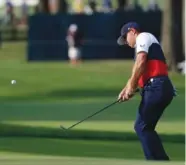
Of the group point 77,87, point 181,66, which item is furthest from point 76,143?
point 181,66

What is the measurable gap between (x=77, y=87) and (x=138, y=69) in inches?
690

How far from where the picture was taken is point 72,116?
2022cm

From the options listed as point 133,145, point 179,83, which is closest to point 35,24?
point 179,83

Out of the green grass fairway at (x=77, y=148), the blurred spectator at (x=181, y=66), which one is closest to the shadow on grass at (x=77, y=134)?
the green grass fairway at (x=77, y=148)

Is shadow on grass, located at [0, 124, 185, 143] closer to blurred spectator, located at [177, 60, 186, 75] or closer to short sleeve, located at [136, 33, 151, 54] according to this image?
Answer: short sleeve, located at [136, 33, 151, 54]

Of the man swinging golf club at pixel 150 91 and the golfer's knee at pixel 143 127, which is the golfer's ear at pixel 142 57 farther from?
the golfer's knee at pixel 143 127

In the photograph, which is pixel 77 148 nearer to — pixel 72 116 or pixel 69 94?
pixel 72 116

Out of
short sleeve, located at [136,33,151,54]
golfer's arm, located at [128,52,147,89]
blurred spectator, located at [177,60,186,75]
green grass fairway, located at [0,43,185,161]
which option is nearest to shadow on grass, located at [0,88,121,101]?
green grass fairway, located at [0,43,185,161]

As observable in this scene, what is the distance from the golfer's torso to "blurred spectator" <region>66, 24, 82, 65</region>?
26842mm

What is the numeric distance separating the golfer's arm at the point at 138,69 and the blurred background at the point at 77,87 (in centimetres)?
100

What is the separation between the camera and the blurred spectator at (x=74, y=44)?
130ft

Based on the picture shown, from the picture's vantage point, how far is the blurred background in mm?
14930

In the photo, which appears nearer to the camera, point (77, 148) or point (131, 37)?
point (131, 37)

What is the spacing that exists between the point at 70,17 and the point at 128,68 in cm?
620
